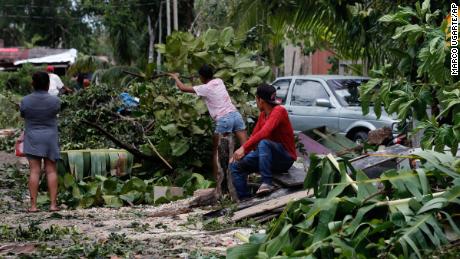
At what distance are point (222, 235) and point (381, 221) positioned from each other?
94.5 inches

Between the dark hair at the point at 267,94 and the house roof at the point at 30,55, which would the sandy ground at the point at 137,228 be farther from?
the house roof at the point at 30,55

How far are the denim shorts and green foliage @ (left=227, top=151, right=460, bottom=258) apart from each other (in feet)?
15.8

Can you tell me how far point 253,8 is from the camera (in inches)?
575

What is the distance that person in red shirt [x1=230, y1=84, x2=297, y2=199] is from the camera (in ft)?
31.8

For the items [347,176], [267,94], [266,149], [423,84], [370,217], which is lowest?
[266,149]

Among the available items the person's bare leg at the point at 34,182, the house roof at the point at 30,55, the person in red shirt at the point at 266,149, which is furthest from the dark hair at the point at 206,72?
the house roof at the point at 30,55

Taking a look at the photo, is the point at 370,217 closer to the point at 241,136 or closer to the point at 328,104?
the point at 241,136

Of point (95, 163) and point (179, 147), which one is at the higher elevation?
point (179, 147)

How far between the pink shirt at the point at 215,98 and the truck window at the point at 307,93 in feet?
17.6

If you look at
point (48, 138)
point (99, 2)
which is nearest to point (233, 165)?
point (48, 138)

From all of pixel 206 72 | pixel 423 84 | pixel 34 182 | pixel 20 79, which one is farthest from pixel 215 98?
pixel 20 79

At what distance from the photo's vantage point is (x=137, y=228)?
883cm

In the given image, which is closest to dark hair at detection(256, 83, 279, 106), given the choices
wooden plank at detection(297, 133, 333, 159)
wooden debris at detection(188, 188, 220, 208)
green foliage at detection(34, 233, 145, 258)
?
wooden debris at detection(188, 188, 220, 208)

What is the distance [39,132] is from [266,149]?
2713 mm
